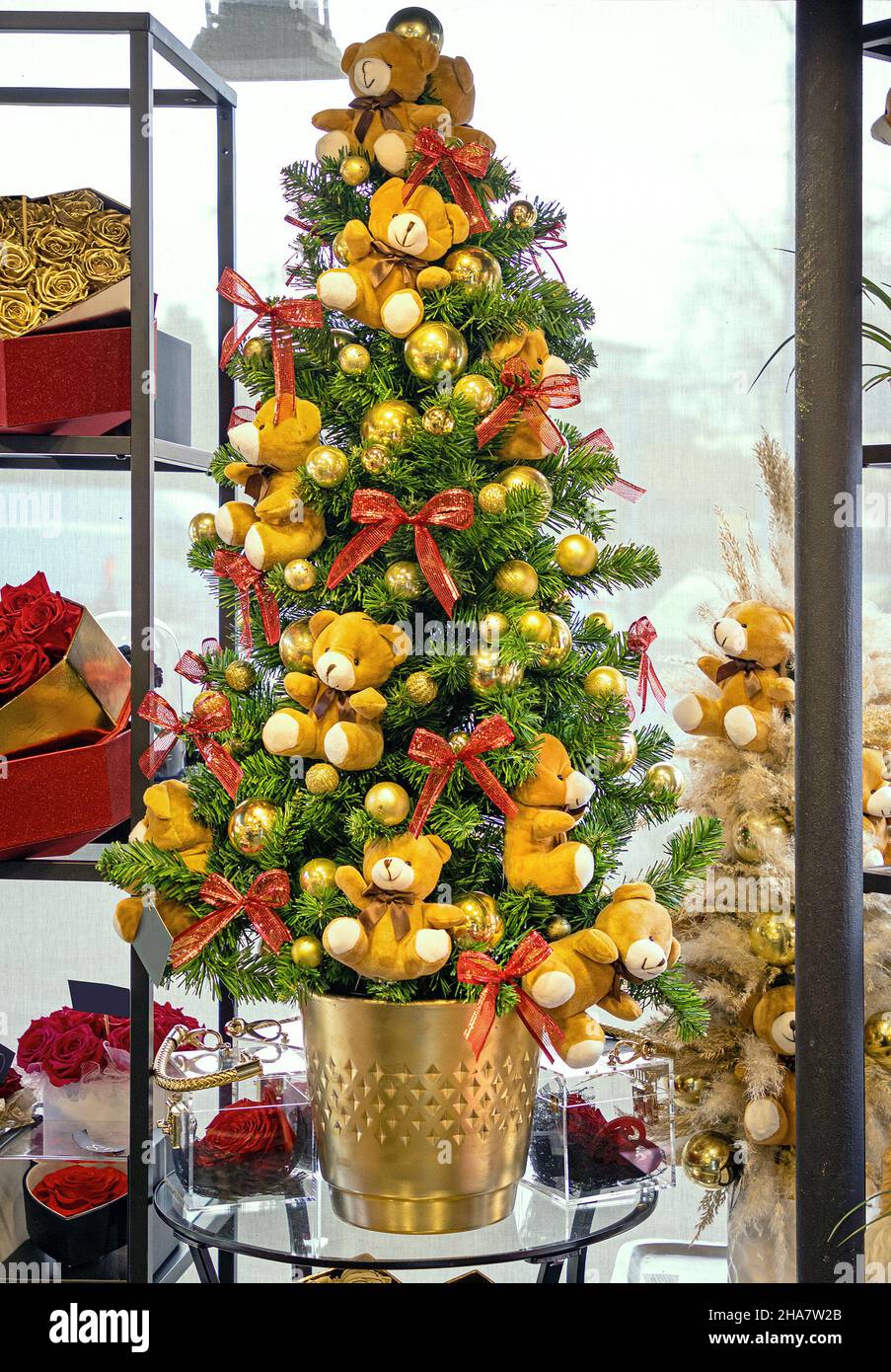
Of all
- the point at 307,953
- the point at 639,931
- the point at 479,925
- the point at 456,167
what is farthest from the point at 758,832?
the point at 456,167

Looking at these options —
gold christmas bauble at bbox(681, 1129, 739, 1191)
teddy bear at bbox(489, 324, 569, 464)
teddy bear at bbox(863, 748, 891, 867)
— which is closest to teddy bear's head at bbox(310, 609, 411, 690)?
teddy bear at bbox(489, 324, 569, 464)

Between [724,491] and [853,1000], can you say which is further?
[724,491]

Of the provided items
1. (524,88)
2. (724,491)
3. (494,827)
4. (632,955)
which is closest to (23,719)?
(494,827)

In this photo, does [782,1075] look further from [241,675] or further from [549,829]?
[241,675]

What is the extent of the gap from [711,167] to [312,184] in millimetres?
927

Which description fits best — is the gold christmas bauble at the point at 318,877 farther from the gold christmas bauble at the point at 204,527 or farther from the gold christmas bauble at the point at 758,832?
the gold christmas bauble at the point at 758,832

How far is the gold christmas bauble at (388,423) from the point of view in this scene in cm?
104

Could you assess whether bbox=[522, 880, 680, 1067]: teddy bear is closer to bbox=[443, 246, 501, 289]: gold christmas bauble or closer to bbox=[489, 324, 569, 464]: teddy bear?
bbox=[489, 324, 569, 464]: teddy bear

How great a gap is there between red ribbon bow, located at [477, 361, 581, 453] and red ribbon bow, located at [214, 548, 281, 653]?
0.26 m

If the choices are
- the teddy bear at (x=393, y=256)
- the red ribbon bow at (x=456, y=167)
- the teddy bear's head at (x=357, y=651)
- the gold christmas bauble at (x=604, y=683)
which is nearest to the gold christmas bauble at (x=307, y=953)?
the teddy bear's head at (x=357, y=651)

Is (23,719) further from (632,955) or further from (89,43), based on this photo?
(89,43)

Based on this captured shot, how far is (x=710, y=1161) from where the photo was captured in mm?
1293

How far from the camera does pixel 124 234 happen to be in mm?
1335

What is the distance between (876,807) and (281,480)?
69cm
